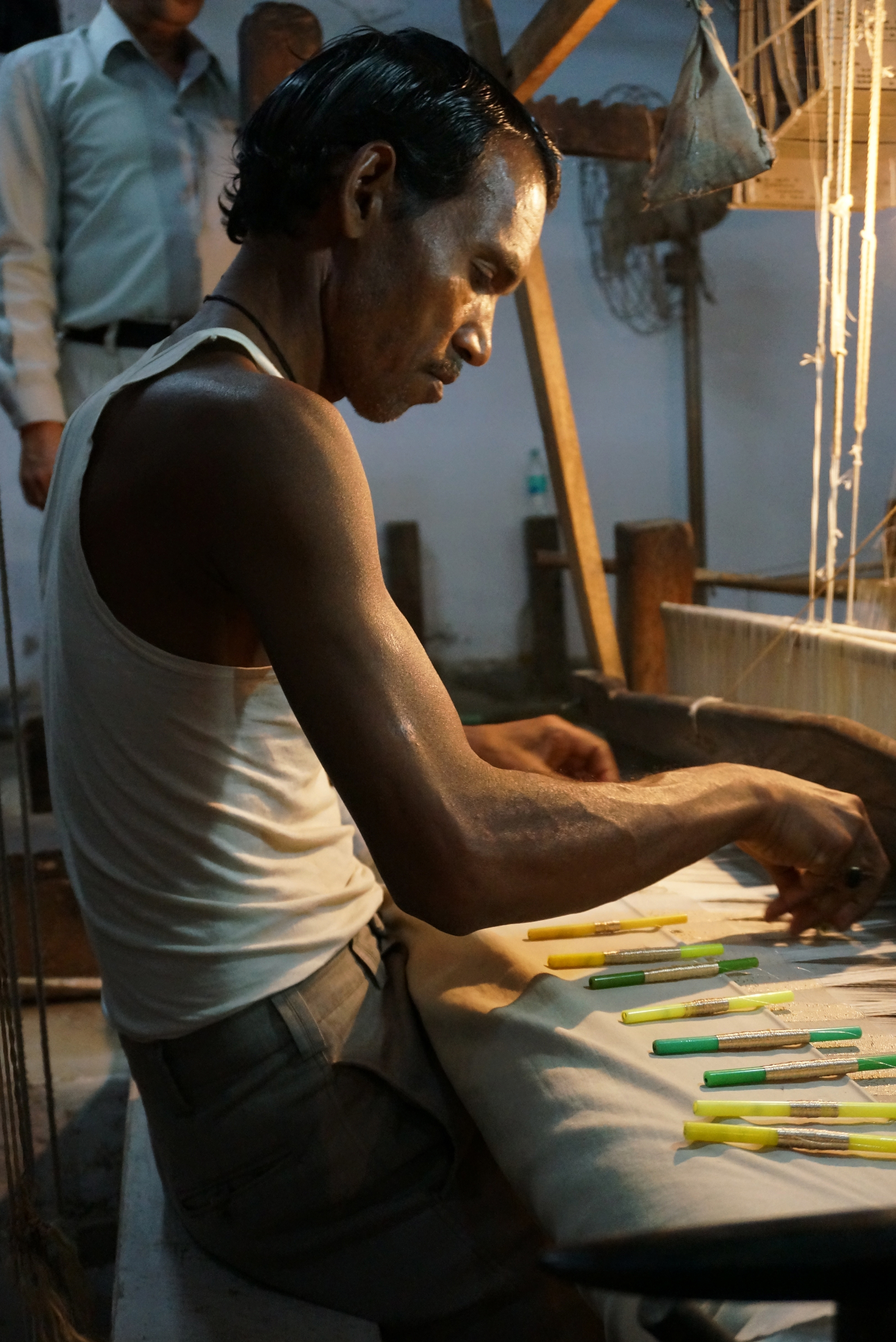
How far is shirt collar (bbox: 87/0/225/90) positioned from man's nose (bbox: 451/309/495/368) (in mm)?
1826

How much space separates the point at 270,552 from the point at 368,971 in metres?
0.49

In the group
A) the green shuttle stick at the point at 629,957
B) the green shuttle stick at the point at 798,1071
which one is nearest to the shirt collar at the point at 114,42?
the green shuttle stick at the point at 629,957

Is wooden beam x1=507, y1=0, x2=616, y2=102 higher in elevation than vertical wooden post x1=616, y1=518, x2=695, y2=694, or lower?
higher

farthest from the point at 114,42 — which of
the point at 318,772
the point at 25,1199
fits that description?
the point at 25,1199

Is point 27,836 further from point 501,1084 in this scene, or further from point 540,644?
point 540,644

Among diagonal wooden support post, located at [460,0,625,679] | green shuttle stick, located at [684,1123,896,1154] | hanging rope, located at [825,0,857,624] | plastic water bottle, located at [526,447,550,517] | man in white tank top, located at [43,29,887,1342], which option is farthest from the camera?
plastic water bottle, located at [526,447,550,517]

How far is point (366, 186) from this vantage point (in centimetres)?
109

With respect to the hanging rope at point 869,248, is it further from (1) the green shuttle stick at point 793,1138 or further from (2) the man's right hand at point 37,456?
(2) the man's right hand at point 37,456

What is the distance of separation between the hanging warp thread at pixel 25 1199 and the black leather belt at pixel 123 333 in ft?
4.42

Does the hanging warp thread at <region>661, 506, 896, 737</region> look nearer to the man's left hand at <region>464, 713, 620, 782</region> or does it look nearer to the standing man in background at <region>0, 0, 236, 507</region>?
the man's left hand at <region>464, 713, 620, 782</region>

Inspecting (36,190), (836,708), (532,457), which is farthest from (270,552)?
(532,457)

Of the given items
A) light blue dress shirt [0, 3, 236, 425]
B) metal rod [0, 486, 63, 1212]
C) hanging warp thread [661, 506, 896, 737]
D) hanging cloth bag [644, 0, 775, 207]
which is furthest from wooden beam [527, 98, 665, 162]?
metal rod [0, 486, 63, 1212]

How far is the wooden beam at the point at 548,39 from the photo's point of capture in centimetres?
183

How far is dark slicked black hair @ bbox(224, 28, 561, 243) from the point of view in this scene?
1.08 metres
